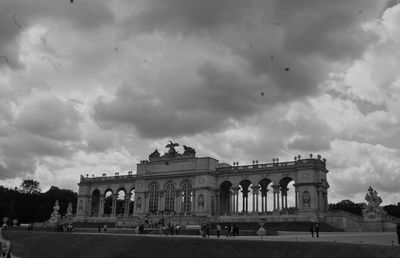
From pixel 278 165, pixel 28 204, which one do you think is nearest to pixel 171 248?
pixel 278 165

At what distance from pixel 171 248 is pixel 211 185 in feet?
158

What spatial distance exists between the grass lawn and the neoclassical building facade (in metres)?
34.4

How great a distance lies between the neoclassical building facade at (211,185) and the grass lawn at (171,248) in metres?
34.4

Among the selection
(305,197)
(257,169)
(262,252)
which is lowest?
(262,252)

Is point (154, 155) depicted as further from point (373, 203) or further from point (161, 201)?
point (373, 203)

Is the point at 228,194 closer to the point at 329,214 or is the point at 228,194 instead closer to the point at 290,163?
the point at 290,163

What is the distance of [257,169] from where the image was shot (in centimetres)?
8638

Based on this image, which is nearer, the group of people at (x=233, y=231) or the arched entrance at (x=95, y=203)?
the group of people at (x=233, y=231)

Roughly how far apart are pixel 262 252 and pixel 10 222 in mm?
96398

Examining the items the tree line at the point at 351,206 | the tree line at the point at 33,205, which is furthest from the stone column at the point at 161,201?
the tree line at the point at 351,206

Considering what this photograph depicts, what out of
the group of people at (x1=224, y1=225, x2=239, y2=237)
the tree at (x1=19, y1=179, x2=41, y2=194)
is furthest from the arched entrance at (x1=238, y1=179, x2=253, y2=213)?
the tree at (x1=19, y1=179, x2=41, y2=194)

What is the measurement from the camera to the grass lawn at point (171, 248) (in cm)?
3212

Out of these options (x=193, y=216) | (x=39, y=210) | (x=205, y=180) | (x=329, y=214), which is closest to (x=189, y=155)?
(x=205, y=180)

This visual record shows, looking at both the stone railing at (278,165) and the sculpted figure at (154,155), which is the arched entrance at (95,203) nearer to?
the sculpted figure at (154,155)
